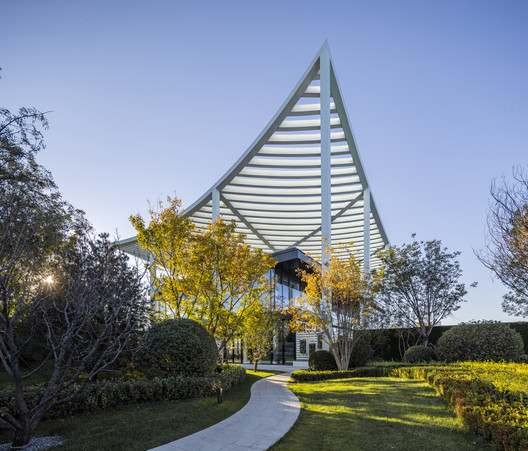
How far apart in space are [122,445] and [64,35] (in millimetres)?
9548

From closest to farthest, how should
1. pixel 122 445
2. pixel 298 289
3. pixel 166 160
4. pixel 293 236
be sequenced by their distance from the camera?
pixel 122 445
pixel 166 160
pixel 298 289
pixel 293 236

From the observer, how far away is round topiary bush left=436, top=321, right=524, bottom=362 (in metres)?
14.3

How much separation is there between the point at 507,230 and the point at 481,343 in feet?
29.1

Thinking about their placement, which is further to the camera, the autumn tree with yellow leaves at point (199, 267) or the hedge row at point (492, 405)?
the autumn tree with yellow leaves at point (199, 267)

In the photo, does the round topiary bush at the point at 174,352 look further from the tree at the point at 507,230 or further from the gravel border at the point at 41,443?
the tree at the point at 507,230

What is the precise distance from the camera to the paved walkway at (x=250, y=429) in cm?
514

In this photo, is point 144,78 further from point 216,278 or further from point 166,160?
point 216,278

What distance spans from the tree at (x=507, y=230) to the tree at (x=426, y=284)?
31.5 ft

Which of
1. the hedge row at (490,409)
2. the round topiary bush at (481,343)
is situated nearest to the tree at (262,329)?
the round topiary bush at (481,343)

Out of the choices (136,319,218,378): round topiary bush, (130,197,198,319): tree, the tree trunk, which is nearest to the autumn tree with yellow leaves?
(130,197,198,319): tree

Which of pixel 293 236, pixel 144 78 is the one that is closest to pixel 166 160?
pixel 144 78

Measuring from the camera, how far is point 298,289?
2600 centimetres

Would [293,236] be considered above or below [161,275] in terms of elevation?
above

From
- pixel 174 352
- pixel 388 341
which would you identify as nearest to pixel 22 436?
pixel 174 352
